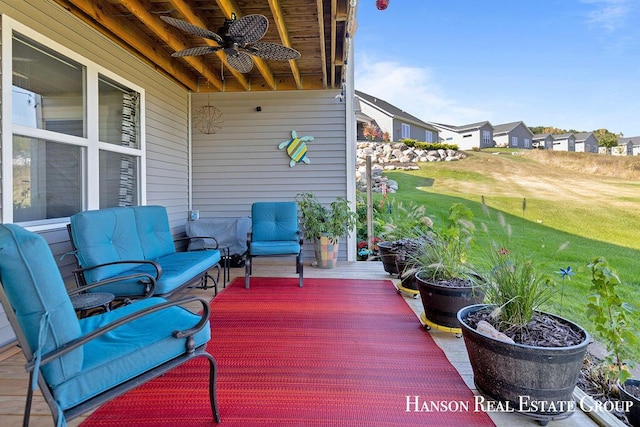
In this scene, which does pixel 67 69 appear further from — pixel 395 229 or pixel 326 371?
pixel 395 229

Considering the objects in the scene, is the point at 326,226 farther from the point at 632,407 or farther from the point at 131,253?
the point at 632,407

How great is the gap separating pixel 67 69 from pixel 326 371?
376 centimetres

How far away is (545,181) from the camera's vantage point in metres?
12.2

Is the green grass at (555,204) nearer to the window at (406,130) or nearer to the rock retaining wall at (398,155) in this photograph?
the rock retaining wall at (398,155)

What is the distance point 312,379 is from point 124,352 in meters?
1.15

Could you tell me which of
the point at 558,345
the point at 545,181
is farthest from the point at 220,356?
the point at 545,181

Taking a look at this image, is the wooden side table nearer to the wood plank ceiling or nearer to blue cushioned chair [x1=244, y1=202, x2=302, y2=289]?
blue cushioned chair [x1=244, y1=202, x2=302, y2=289]

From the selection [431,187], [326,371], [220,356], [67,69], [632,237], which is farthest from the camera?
[431,187]

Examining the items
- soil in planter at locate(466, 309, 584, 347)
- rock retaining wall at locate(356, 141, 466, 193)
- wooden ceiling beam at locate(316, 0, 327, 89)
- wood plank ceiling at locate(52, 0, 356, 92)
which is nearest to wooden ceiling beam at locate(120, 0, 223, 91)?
wood plank ceiling at locate(52, 0, 356, 92)

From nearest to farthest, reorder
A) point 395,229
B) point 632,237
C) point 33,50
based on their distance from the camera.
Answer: point 33,50 < point 395,229 < point 632,237

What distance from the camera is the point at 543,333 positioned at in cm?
176

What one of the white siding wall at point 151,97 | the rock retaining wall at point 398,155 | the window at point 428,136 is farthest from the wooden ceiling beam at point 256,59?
the window at point 428,136

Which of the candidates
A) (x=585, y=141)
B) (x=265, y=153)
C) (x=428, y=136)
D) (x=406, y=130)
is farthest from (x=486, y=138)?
(x=265, y=153)

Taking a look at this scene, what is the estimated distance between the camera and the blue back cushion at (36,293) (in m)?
1.16
